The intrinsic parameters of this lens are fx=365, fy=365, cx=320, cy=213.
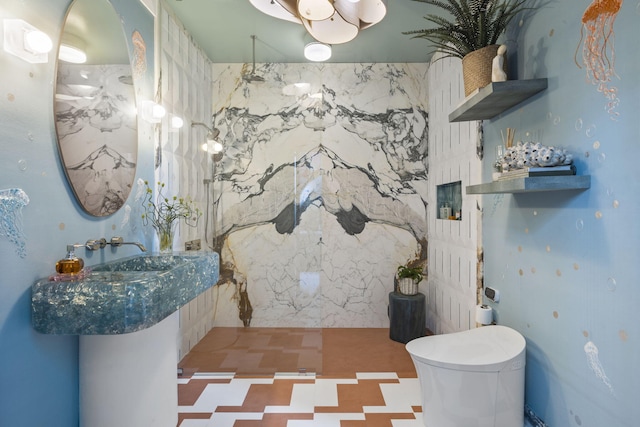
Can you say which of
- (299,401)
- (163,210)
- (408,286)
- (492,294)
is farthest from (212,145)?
(492,294)

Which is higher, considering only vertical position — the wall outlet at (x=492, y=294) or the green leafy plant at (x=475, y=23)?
the green leafy plant at (x=475, y=23)

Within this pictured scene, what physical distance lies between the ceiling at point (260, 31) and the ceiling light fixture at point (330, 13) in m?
0.46

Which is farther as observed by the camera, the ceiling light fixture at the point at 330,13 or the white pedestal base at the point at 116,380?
the ceiling light fixture at the point at 330,13

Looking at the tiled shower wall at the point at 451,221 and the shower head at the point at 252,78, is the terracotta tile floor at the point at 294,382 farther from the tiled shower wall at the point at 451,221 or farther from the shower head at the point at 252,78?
the shower head at the point at 252,78

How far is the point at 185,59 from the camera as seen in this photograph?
9.38 feet

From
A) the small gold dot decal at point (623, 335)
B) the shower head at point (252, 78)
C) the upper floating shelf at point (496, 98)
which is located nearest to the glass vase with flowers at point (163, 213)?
the shower head at point (252, 78)

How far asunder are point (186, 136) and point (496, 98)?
218 centimetres

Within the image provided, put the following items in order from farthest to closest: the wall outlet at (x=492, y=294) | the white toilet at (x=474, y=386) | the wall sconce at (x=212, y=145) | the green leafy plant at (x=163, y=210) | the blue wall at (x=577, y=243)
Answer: the wall sconce at (x=212, y=145)
the green leafy plant at (x=163, y=210)
the wall outlet at (x=492, y=294)
the white toilet at (x=474, y=386)
the blue wall at (x=577, y=243)

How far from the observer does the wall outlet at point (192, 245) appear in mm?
2721

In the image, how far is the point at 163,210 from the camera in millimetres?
2467

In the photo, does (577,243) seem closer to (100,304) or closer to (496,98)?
(496,98)

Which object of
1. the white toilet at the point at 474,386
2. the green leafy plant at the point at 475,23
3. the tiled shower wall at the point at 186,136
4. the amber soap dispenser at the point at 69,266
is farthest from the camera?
the tiled shower wall at the point at 186,136

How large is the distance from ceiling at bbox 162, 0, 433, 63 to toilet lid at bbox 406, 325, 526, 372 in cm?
224

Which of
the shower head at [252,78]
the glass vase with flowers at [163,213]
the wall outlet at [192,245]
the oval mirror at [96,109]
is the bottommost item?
the wall outlet at [192,245]
